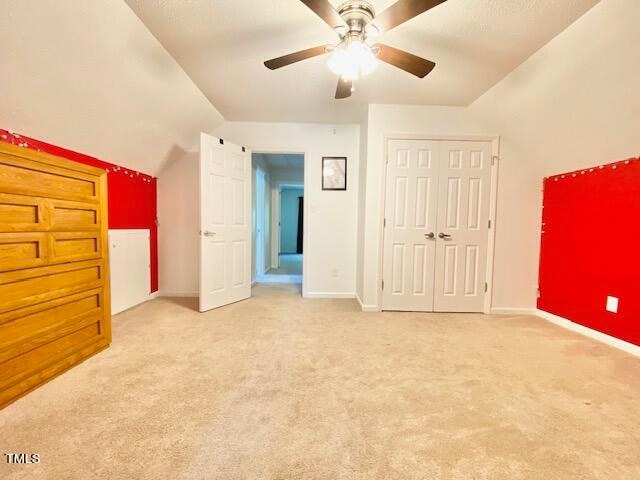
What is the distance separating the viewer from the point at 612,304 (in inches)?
95.6

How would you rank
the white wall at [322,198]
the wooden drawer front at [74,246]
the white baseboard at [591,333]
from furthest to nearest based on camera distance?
the white wall at [322,198], the white baseboard at [591,333], the wooden drawer front at [74,246]

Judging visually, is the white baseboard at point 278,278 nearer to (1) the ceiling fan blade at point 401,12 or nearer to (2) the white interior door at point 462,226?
(2) the white interior door at point 462,226

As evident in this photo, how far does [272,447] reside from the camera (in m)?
1.22

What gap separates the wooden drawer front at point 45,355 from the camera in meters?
1.46

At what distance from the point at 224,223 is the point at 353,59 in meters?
2.39

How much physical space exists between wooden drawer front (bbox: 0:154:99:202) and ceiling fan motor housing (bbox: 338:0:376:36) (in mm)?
1951

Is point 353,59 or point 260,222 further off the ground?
point 353,59

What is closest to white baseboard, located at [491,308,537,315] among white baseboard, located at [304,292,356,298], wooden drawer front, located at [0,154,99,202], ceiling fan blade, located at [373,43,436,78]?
white baseboard, located at [304,292,356,298]

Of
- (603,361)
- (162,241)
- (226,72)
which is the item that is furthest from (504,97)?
(162,241)

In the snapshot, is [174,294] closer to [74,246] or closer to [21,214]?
[74,246]

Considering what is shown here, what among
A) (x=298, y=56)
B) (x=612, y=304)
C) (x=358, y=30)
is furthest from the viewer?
(x=612, y=304)

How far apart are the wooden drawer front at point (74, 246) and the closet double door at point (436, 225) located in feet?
8.88

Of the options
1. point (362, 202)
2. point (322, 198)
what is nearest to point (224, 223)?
point (322, 198)

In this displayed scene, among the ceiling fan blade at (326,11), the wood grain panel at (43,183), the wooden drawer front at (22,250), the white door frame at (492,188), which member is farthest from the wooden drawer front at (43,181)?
the white door frame at (492,188)
